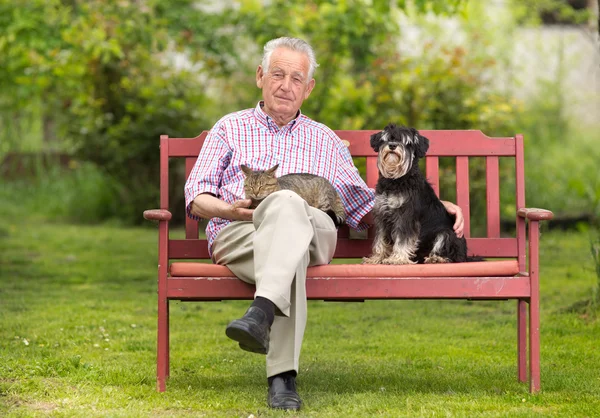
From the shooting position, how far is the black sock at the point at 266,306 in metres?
3.72

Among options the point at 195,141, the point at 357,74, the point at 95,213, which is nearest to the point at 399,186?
the point at 195,141

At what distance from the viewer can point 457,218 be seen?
4504mm

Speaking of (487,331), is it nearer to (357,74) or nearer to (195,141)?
(195,141)

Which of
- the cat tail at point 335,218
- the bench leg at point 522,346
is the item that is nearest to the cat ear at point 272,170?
the cat tail at point 335,218

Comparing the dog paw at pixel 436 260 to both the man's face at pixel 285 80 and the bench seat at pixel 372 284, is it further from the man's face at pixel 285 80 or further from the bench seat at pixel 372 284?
the man's face at pixel 285 80

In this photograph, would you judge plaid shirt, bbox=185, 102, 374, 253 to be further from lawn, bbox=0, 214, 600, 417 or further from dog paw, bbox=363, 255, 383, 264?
lawn, bbox=0, 214, 600, 417

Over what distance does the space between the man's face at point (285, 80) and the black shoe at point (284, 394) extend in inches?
54.0

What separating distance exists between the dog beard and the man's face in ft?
1.82

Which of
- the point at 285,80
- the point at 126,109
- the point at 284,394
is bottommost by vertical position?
the point at 284,394

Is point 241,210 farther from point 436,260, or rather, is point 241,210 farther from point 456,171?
point 456,171

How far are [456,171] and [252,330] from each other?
170cm

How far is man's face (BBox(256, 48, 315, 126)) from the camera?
4508mm

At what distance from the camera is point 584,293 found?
23.4 feet

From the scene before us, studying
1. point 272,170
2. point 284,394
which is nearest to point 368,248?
point 272,170
